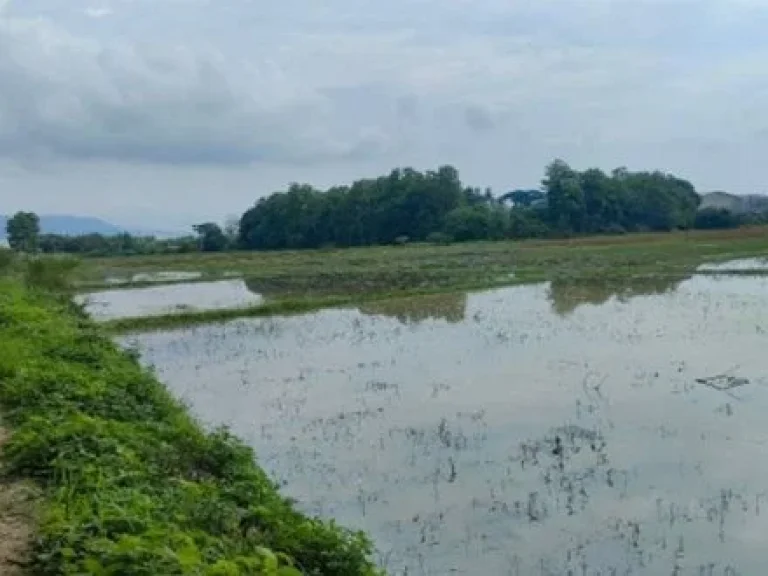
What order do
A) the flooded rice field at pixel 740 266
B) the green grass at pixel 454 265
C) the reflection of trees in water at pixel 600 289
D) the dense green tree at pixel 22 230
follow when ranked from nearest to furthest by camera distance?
the reflection of trees in water at pixel 600 289, the flooded rice field at pixel 740 266, the green grass at pixel 454 265, the dense green tree at pixel 22 230

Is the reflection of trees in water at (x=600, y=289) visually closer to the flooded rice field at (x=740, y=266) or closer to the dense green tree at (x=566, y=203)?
the flooded rice field at (x=740, y=266)

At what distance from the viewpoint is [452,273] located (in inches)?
1194

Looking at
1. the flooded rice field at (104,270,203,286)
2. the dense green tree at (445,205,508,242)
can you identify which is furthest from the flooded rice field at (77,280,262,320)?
the dense green tree at (445,205,508,242)

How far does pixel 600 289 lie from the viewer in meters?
23.7

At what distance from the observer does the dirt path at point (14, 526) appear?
4.61m

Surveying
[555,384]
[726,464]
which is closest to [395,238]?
[555,384]

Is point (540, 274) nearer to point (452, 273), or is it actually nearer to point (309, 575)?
point (452, 273)

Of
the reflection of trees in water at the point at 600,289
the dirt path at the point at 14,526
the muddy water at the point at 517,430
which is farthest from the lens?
the reflection of trees in water at the point at 600,289

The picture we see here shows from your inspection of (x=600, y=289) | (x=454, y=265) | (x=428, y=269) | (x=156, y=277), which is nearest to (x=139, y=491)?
(x=600, y=289)

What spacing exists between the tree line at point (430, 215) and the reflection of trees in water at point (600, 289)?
1237 inches

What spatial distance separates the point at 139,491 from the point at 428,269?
88.9ft

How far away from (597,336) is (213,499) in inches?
452

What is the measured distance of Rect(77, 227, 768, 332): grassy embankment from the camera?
2412cm

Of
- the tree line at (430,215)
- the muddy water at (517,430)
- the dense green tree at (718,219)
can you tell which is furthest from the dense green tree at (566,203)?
the muddy water at (517,430)
